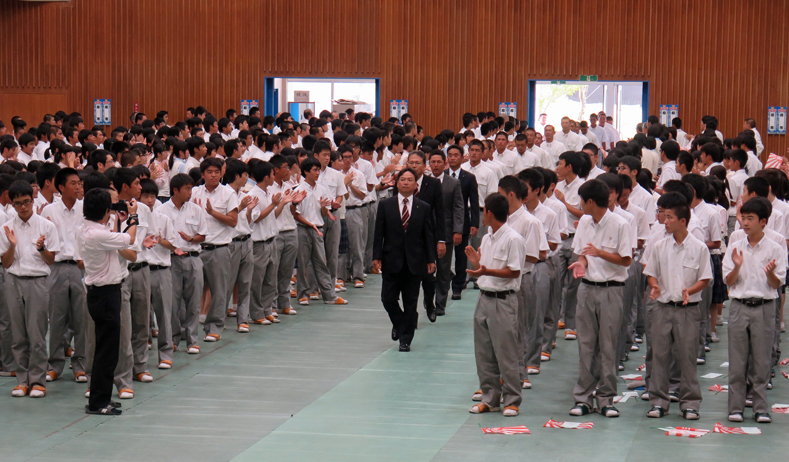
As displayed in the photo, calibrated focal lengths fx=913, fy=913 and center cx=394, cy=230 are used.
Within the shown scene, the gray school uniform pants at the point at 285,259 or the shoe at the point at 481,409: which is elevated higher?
the gray school uniform pants at the point at 285,259

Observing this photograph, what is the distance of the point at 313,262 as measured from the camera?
33.8 feet

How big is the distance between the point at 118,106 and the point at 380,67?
6.08 m

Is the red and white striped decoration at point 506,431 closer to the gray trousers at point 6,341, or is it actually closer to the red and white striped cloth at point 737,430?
the red and white striped cloth at point 737,430

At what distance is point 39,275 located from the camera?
689 centimetres

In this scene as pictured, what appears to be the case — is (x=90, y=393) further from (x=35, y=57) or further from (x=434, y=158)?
(x=35, y=57)

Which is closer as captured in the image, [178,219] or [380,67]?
[178,219]

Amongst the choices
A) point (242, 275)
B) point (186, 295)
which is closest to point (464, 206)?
point (242, 275)

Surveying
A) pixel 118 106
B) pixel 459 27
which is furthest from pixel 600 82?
pixel 118 106

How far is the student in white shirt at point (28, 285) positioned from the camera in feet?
22.2

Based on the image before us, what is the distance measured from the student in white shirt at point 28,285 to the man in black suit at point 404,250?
2884 millimetres

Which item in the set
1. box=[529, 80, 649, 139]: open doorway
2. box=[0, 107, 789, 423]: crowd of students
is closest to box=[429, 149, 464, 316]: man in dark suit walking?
box=[0, 107, 789, 423]: crowd of students

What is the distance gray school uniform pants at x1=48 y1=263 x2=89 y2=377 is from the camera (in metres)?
7.09

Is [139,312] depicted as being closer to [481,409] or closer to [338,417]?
[338,417]

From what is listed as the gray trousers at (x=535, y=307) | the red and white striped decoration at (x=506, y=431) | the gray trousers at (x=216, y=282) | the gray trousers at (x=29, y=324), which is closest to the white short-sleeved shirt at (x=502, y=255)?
the gray trousers at (x=535, y=307)
